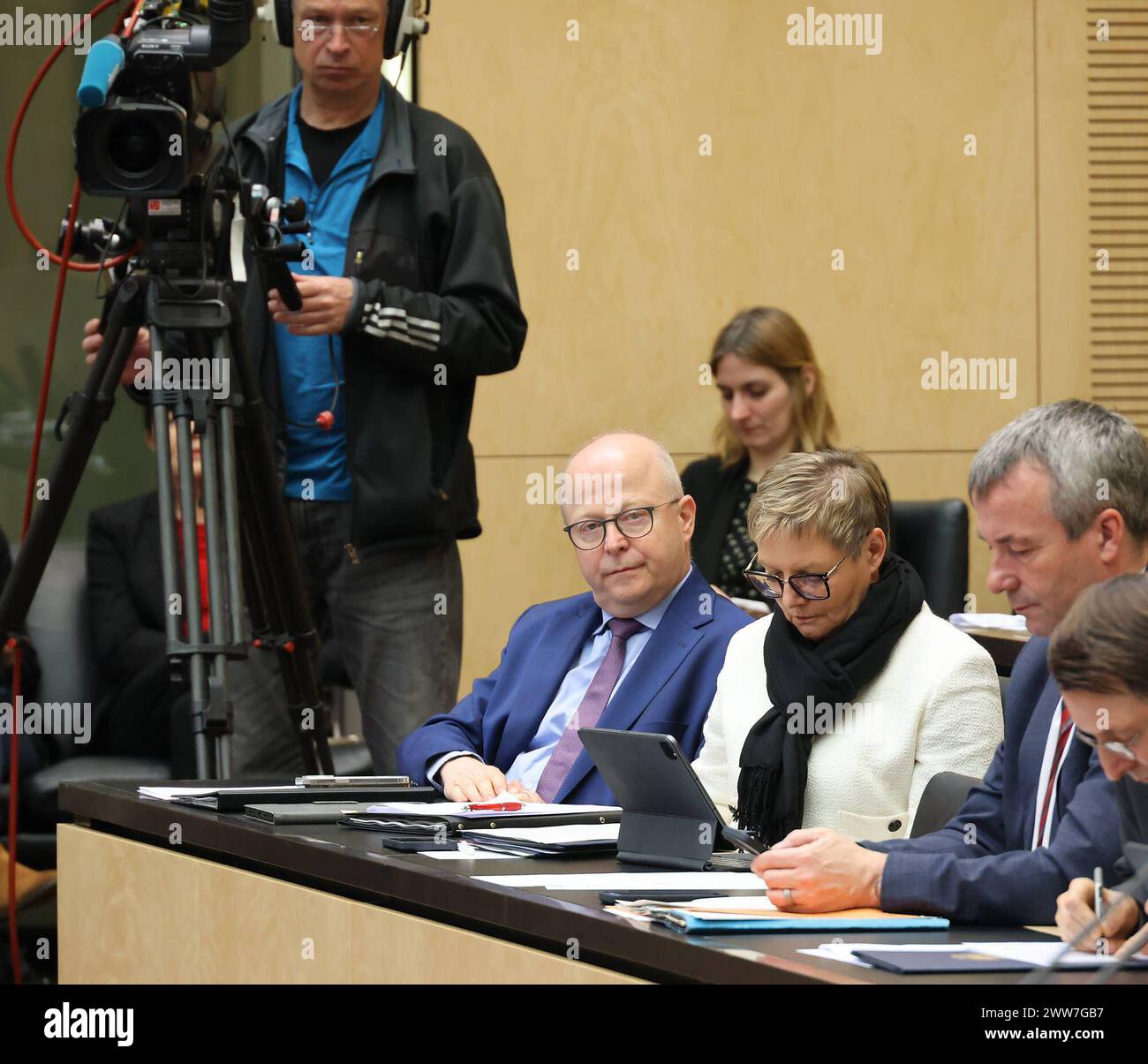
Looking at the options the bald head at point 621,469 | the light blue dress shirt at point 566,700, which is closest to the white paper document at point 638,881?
the light blue dress shirt at point 566,700

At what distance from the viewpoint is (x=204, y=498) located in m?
2.66

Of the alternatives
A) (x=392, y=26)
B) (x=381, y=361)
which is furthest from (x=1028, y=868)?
(x=392, y=26)

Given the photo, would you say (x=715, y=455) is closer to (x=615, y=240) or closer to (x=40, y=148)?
(x=615, y=240)

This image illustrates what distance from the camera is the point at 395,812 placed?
7.27 feet

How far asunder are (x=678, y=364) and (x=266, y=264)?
218cm

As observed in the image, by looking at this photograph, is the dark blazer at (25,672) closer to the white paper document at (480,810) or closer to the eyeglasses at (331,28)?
the eyeglasses at (331,28)

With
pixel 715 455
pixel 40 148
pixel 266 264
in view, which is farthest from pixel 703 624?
pixel 40 148

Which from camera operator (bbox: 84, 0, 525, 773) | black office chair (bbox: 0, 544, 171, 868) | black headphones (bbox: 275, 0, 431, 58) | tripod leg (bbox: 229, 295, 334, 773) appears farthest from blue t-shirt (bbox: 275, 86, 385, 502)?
black office chair (bbox: 0, 544, 171, 868)

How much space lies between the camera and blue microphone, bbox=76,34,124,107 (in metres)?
2.55

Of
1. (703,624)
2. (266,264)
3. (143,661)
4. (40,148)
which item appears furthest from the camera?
(40,148)

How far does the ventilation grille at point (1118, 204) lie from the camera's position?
500 cm

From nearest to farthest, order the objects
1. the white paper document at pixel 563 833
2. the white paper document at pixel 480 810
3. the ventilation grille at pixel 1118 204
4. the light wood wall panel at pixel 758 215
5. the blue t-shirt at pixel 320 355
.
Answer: the white paper document at pixel 563 833, the white paper document at pixel 480 810, the blue t-shirt at pixel 320 355, the light wood wall panel at pixel 758 215, the ventilation grille at pixel 1118 204

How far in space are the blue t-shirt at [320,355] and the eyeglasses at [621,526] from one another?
0.64 m

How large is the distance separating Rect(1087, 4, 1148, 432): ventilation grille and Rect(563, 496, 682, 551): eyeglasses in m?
2.66
